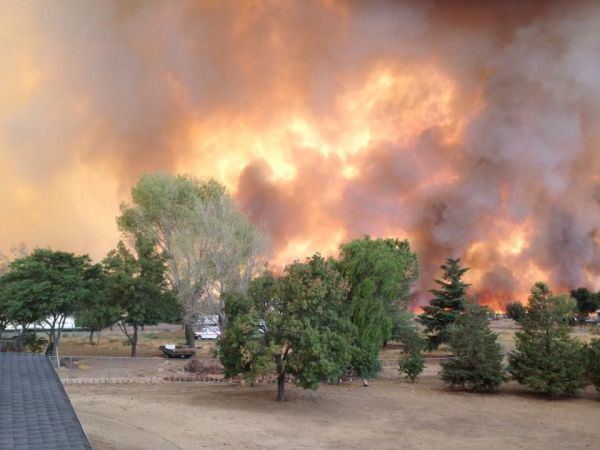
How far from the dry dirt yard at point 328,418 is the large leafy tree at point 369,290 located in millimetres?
3726

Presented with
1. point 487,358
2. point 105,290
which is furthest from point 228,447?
point 105,290

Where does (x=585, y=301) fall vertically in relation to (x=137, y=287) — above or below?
above

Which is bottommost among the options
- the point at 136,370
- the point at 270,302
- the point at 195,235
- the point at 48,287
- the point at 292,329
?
the point at 136,370

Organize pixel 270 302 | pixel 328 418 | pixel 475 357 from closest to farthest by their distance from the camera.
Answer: pixel 328 418 → pixel 270 302 → pixel 475 357

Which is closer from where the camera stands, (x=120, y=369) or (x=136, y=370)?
(x=136, y=370)

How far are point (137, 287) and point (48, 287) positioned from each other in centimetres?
806

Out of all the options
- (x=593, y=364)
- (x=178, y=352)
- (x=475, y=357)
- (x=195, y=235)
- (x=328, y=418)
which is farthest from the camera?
(x=195, y=235)

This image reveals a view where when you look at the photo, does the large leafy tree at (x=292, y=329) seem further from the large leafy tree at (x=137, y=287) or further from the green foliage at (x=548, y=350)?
the large leafy tree at (x=137, y=287)

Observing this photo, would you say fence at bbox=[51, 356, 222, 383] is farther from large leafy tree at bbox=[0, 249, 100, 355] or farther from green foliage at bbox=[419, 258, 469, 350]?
green foliage at bbox=[419, 258, 469, 350]

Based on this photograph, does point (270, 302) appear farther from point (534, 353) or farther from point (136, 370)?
point (534, 353)

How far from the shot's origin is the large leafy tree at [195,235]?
173ft

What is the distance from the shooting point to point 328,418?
2781cm

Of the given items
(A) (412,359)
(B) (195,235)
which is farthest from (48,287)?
(A) (412,359)

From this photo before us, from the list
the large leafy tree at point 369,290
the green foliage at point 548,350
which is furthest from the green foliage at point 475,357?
the large leafy tree at point 369,290
